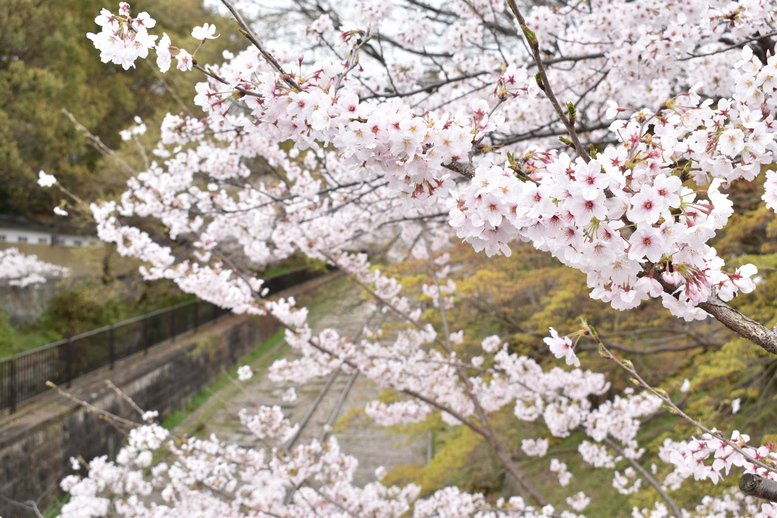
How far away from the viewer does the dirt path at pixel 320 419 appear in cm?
981

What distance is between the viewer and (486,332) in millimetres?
11258

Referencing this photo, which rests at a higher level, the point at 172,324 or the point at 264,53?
the point at 264,53

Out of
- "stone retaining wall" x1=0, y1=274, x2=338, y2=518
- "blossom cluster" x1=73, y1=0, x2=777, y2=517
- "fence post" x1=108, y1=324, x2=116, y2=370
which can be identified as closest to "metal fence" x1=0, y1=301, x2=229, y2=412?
"fence post" x1=108, y1=324, x2=116, y2=370

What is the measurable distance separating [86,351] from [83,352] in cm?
8

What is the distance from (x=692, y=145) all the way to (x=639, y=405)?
4758 millimetres

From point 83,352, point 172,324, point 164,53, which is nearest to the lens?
point 164,53

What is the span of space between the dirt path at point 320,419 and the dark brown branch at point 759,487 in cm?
608

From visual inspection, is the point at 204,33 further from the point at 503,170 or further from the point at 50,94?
the point at 50,94

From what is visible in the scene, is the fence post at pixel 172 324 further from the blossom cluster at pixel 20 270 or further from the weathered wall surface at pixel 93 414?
the blossom cluster at pixel 20 270

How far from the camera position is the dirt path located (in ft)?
32.2

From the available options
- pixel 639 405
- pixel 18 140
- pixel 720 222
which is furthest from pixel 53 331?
pixel 720 222

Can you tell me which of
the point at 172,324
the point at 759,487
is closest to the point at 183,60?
the point at 759,487

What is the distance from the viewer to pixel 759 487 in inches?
61.4

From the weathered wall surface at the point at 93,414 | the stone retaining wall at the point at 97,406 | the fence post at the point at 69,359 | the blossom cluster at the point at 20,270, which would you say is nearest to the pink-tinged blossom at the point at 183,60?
the stone retaining wall at the point at 97,406
